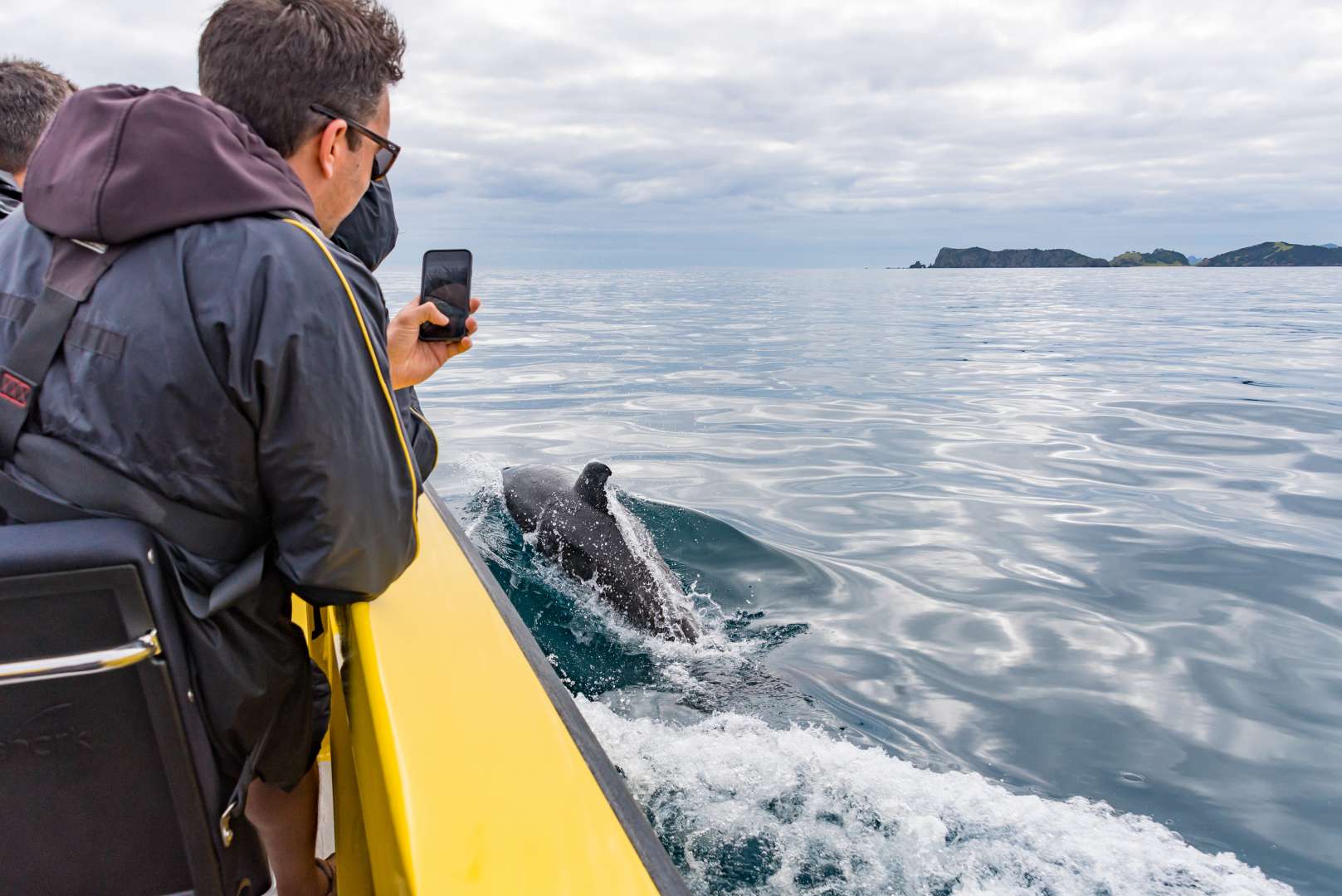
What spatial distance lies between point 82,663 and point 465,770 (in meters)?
0.82

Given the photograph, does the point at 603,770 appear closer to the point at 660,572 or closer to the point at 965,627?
the point at 660,572

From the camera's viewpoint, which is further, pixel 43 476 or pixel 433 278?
pixel 433 278

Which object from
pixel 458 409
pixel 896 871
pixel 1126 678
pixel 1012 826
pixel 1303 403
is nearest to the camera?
pixel 896 871

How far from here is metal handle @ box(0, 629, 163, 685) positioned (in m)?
1.56

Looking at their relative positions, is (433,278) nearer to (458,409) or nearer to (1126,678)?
(1126,678)

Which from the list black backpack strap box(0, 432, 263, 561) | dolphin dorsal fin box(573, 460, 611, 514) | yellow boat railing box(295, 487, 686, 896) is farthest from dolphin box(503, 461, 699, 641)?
black backpack strap box(0, 432, 263, 561)

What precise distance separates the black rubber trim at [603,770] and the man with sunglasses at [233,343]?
0.71 meters

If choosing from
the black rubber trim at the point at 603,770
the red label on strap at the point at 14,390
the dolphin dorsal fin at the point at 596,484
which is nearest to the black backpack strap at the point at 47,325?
the red label on strap at the point at 14,390

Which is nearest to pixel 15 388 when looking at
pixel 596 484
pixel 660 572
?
pixel 660 572

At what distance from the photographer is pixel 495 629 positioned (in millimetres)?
3000

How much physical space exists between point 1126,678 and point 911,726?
1.43 m

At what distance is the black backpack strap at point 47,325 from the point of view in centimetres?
175

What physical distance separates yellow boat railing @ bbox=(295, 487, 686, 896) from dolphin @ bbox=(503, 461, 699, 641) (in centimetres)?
240

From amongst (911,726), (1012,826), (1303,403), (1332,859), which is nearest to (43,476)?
(1012,826)
